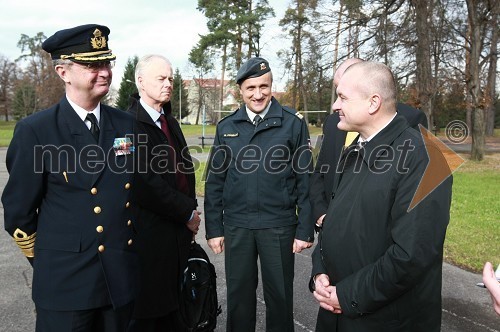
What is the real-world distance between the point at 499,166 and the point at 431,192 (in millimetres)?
16699

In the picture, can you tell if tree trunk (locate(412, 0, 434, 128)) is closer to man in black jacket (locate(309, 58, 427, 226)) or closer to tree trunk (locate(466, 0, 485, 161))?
tree trunk (locate(466, 0, 485, 161))

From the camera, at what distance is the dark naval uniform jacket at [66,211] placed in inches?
81.2

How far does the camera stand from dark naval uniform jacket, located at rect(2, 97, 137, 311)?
2062 mm

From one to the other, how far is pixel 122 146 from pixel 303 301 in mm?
2550

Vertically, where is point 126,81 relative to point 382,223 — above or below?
above

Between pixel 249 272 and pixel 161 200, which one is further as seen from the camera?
pixel 249 272

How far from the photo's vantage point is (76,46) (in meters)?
2.18

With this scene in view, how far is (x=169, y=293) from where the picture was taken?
3111 millimetres

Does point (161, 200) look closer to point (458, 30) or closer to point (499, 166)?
point (499, 166)

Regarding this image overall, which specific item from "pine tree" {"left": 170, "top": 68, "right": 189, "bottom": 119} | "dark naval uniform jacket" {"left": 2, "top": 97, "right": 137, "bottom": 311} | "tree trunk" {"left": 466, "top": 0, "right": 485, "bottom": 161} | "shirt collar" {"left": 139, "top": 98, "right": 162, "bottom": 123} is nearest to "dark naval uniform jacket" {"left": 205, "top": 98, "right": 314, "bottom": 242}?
"shirt collar" {"left": 139, "top": 98, "right": 162, "bottom": 123}

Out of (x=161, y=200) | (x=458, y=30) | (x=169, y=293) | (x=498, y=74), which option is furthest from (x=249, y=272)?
(x=498, y=74)

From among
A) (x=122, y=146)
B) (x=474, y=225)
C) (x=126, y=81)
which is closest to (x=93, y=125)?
(x=122, y=146)

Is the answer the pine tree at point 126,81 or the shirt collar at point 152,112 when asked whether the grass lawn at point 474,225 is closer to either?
the shirt collar at point 152,112

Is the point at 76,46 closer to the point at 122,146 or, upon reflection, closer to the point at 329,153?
the point at 122,146
